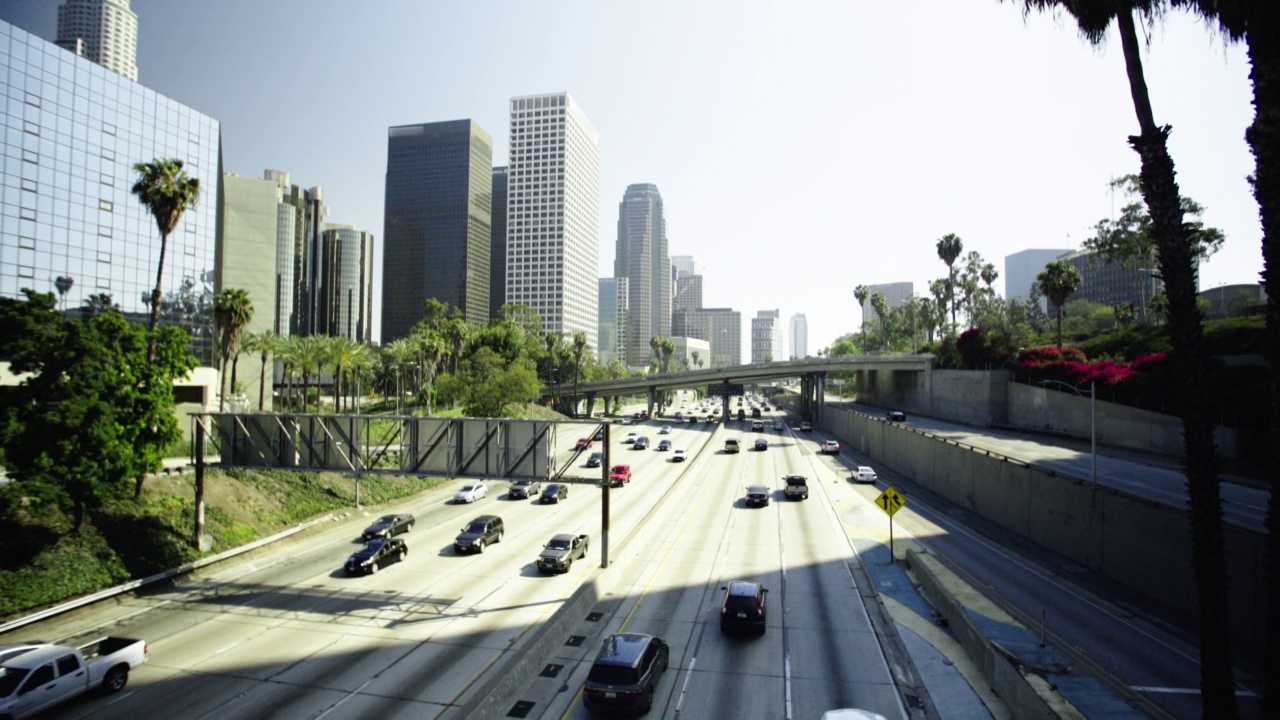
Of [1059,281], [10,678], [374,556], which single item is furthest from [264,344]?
[1059,281]

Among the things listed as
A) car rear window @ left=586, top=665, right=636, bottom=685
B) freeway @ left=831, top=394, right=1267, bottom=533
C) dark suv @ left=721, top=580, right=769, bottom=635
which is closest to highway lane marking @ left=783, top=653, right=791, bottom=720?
dark suv @ left=721, top=580, right=769, bottom=635

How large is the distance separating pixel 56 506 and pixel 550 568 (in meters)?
22.4

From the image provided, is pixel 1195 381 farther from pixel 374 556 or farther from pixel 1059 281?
pixel 1059 281

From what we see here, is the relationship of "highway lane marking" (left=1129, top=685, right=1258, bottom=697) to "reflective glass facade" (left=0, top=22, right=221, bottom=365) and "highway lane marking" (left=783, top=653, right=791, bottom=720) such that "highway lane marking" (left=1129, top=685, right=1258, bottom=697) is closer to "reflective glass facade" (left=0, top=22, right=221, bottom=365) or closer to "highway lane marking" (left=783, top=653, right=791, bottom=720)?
"highway lane marking" (left=783, top=653, right=791, bottom=720)

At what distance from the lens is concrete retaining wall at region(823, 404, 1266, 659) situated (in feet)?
63.2

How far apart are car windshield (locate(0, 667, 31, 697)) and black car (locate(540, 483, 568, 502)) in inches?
1246

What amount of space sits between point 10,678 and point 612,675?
15.6 m

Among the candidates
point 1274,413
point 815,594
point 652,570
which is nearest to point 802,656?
point 815,594

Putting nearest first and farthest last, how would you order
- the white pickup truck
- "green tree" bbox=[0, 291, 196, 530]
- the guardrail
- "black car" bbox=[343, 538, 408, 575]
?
1. the white pickup truck
2. the guardrail
3. "green tree" bbox=[0, 291, 196, 530]
4. "black car" bbox=[343, 538, 408, 575]

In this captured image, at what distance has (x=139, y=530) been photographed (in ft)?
95.9

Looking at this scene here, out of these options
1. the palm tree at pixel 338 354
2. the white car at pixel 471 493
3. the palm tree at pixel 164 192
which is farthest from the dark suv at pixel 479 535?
the palm tree at pixel 338 354

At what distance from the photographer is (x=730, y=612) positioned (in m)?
20.6

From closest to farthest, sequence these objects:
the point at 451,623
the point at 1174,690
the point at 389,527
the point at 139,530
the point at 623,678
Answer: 1. the point at 623,678
2. the point at 1174,690
3. the point at 451,623
4. the point at 139,530
5. the point at 389,527

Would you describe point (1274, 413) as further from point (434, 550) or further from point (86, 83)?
point (86, 83)
